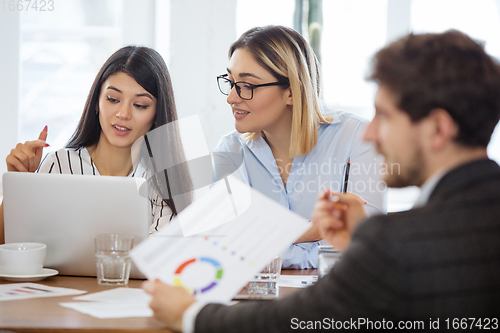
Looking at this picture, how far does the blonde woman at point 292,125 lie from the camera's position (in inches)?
72.2

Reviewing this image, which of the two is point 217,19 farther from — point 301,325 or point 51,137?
point 301,325

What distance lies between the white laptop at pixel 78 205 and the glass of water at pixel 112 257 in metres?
0.04

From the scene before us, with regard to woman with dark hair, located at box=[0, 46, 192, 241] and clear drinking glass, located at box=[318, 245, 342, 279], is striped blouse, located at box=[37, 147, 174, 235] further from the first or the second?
clear drinking glass, located at box=[318, 245, 342, 279]

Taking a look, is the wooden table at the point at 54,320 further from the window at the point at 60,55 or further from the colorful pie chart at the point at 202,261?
the window at the point at 60,55

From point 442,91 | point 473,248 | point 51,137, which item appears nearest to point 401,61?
point 442,91

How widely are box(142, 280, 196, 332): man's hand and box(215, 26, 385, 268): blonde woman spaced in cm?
104

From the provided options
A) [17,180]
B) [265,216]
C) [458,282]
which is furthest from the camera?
[17,180]

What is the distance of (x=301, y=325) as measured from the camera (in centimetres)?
72

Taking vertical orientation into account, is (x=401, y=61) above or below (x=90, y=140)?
above

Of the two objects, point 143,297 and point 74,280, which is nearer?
point 143,297

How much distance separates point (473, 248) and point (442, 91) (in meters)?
0.24

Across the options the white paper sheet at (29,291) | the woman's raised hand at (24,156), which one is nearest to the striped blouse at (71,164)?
the woman's raised hand at (24,156)

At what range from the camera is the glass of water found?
44.4 inches

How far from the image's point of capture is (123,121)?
174 centimetres
